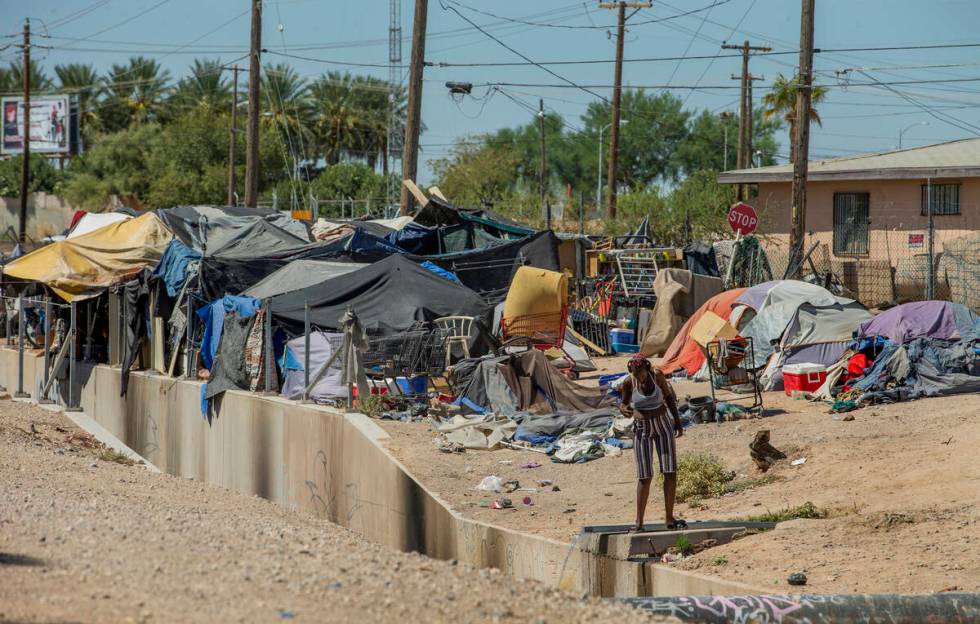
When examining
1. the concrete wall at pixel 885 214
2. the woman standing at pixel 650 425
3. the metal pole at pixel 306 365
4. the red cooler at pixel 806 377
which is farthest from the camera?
the concrete wall at pixel 885 214

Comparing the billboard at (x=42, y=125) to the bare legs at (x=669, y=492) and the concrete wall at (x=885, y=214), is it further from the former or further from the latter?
the bare legs at (x=669, y=492)

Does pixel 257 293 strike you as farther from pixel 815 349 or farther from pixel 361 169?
pixel 361 169

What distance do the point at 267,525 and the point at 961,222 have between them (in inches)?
872

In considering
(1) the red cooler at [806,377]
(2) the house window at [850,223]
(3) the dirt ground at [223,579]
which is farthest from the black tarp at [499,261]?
(3) the dirt ground at [223,579]

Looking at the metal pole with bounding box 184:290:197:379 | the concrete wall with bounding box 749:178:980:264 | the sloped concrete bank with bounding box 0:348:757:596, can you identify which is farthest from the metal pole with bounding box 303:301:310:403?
the concrete wall with bounding box 749:178:980:264

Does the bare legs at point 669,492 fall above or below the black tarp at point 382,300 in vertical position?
below

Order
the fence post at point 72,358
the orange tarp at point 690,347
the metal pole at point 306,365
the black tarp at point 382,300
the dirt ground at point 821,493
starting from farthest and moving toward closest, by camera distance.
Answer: the fence post at point 72,358 → the orange tarp at point 690,347 → the black tarp at point 382,300 → the metal pole at point 306,365 → the dirt ground at point 821,493

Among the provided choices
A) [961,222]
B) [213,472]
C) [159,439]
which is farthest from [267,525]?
[961,222]

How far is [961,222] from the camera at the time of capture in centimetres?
2838

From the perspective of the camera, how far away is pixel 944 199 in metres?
28.8

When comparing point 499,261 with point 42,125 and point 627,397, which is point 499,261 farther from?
point 42,125

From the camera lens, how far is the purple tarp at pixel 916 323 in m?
16.7

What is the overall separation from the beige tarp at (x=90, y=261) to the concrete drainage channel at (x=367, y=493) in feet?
6.21

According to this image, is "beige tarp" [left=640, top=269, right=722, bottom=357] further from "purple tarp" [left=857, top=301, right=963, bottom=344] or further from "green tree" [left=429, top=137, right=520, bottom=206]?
"green tree" [left=429, top=137, right=520, bottom=206]
